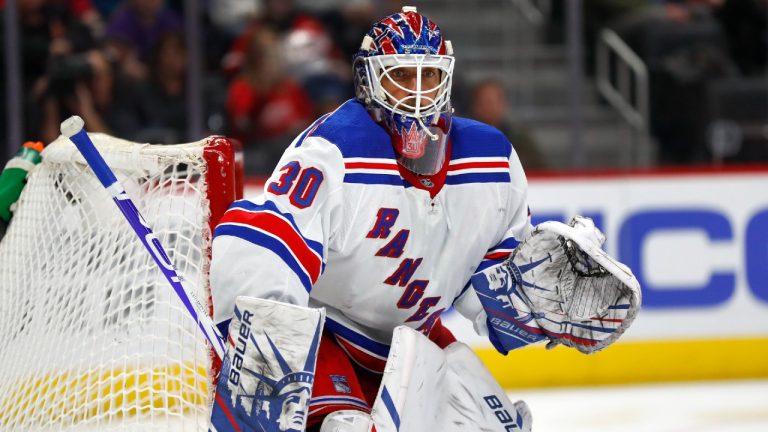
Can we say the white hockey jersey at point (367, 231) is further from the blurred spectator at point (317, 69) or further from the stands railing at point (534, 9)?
the stands railing at point (534, 9)

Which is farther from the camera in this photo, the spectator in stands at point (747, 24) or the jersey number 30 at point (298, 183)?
the spectator in stands at point (747, 24)

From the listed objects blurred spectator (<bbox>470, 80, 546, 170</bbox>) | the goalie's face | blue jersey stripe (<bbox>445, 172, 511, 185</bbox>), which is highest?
blurred spectator (<bbox>470, 80, 546, 170</bbox>)

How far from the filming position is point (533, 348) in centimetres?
452

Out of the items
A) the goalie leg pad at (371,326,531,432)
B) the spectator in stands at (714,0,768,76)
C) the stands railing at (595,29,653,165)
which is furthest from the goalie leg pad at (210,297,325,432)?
the spectator in stands at (714,0,768,76)

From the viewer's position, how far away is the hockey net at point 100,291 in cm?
244

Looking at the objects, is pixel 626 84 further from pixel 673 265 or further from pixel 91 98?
pixel 91 98

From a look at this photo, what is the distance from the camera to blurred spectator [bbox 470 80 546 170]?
15.7ft

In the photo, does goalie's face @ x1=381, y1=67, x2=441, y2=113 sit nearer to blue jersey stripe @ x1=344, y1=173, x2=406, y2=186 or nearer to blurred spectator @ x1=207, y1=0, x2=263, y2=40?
blue jersey stripe @ x1=344, y1=173, x2=406, y2=186

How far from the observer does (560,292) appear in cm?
232

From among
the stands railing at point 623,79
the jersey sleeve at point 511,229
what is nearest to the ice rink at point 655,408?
the stands railing at point 623,79

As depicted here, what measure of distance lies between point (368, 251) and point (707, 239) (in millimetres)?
2654

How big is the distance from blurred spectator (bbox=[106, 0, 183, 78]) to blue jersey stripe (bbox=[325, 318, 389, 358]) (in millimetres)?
2621

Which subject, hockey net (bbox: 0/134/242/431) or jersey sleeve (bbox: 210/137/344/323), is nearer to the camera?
jersey sleeve (bbox: 210/137/344/323)

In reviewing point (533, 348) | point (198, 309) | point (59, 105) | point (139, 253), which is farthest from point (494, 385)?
point (59, 105)
